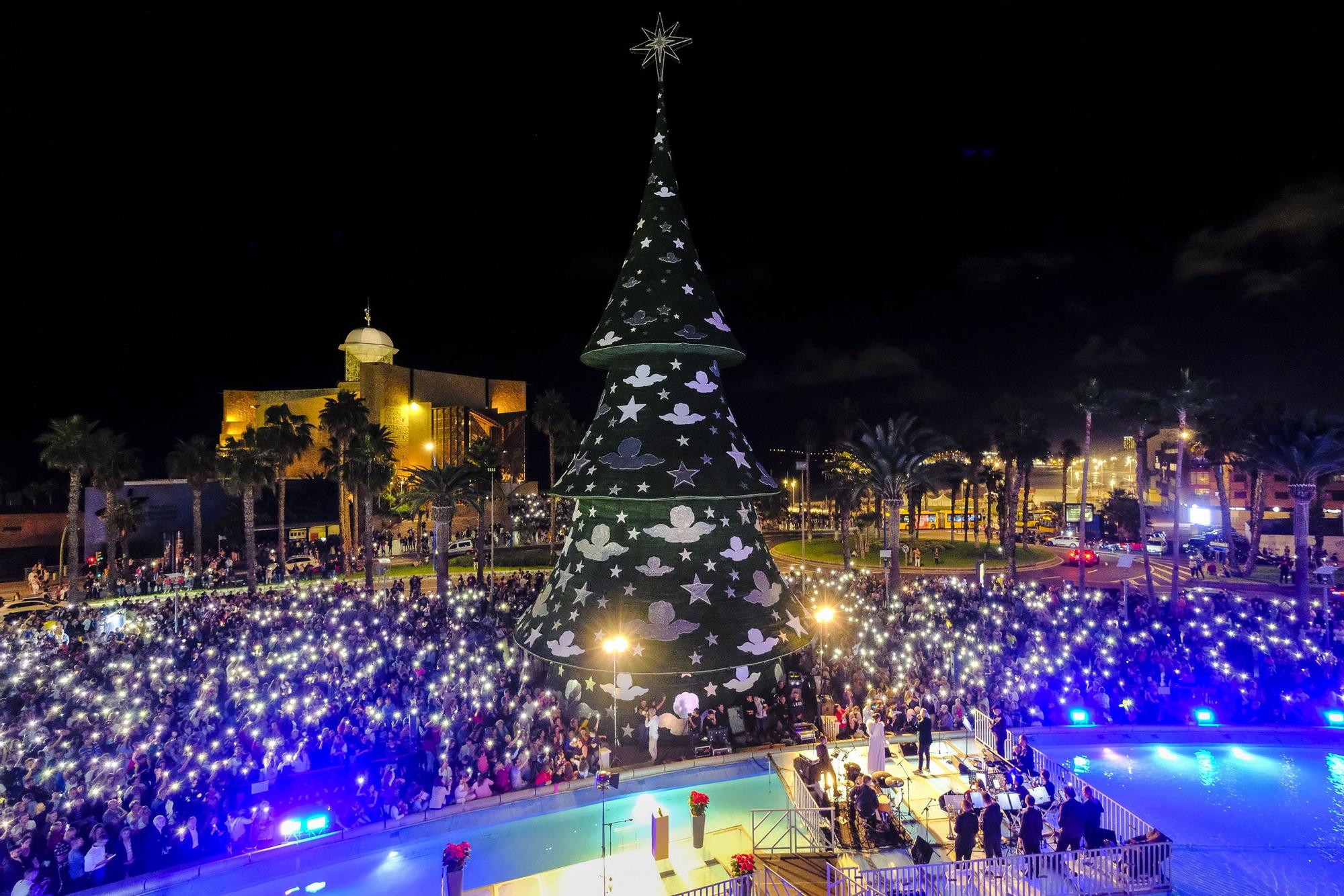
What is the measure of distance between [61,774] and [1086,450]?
5045 centimetres

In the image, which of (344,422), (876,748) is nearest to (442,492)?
(344,422)

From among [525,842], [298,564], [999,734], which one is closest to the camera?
[525,842]

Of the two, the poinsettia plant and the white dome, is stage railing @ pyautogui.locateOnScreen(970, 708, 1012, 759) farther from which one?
the white dome

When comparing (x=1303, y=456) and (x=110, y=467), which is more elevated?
(x=1303, y=456)

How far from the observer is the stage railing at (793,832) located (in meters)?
10.5

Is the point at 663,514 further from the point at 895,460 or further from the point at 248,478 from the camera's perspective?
the point at 248,478

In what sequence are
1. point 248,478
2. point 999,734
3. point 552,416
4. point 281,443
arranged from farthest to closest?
point 552,416 < point 281,443 < point 248,478 < point 999,734

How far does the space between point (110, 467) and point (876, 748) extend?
52.5m

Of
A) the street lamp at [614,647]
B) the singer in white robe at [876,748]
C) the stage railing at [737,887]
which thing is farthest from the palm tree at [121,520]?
the singer in white robe at [876,748]

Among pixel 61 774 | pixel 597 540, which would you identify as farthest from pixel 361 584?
pixel 597 540

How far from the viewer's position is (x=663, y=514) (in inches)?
589

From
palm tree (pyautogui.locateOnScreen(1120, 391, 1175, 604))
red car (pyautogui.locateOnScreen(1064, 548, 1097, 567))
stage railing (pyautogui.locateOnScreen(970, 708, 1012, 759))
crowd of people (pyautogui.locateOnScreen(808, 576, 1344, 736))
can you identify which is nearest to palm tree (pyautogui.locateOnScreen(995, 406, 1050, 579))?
red car (pyautogui.locateOnScreen(1064, 548, 1097, 567))

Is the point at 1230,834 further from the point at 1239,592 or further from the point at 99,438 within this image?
the point at 99,438

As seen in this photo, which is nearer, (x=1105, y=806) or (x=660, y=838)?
(x=660, y=838)
